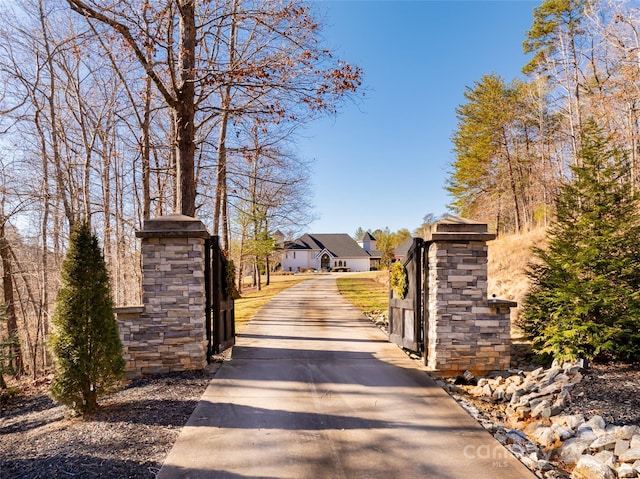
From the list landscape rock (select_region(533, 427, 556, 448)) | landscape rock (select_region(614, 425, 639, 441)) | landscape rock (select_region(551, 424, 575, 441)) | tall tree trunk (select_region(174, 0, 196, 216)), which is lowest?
landscape rock (select_region(533, 427, 556, 448))

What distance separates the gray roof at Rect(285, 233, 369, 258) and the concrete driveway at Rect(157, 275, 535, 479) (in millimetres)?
43022

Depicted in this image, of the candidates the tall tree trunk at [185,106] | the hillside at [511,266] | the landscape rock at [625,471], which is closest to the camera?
the landscape rock at [625,471]

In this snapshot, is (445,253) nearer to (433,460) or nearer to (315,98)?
(433,460)

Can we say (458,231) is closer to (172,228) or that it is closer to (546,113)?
(172,228)

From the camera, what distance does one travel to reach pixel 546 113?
862 inches

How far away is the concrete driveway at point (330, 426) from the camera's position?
9.52 feet

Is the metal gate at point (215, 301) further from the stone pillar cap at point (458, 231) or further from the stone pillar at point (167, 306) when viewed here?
the stone pillar cap at point (458, 231)

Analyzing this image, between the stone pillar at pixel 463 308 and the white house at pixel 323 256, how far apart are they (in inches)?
1663

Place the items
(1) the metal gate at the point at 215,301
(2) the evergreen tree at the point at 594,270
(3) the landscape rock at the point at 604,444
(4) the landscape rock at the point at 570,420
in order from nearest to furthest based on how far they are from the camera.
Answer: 1. (3) the landscape rock at the point at 604,444
2. (4) the landscape rock at the point at 570,420
3. (2) the evergreen tree at the point at 594,270
4. (1) the metal gate at the point at 215,301

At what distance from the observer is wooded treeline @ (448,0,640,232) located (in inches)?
495

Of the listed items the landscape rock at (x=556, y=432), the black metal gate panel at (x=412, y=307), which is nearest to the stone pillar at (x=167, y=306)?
the black metal gate panel at (x=412, y=307)

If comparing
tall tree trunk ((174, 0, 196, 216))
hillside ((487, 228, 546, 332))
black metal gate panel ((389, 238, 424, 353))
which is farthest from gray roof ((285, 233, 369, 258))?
black metal gate panel ((389, 238, 424, 353))

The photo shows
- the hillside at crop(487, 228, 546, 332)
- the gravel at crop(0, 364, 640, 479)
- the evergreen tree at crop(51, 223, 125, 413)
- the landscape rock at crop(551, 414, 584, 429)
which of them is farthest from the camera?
the hillside at crop(487, 228, 546, 332)

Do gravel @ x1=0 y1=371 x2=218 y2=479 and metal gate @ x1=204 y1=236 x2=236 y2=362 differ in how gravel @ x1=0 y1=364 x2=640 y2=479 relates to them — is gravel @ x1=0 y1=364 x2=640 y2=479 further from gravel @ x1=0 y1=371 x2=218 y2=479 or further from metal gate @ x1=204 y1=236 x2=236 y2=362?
metal gate @ x1=204 y1=236 x2=236 y2=362
